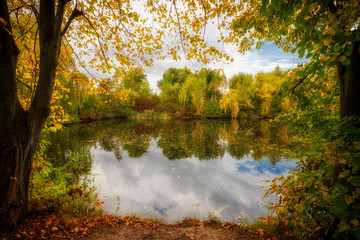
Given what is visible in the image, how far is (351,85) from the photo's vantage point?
5.47 ft

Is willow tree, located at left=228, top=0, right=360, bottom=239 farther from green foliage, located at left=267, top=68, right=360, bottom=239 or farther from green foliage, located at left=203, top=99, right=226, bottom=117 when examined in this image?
green foliage, located at left=203, top=99, right=226, bottom=117

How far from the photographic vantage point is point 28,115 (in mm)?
2527

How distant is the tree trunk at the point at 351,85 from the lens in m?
1.62

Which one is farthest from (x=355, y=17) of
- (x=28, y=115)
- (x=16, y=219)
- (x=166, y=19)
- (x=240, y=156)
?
(x=240, y=156)

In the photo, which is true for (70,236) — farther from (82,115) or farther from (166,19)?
(82,115)

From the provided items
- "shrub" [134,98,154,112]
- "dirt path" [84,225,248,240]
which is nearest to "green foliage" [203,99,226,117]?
"shrub" [134,98,154,112]

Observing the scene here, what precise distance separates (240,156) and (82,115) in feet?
76.3

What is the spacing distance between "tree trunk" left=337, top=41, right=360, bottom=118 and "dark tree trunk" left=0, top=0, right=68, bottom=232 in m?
3.74

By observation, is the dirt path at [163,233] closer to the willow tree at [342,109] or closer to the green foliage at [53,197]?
the green foliage at [53,197]

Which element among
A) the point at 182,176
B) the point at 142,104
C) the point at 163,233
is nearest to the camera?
the point at 163,233

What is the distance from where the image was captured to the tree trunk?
5.32ft

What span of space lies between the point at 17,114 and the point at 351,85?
4.25 m

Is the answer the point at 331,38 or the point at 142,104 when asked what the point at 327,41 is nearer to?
the point at 331,38

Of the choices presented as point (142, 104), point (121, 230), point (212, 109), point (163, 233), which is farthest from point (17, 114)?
point (142, 104)
